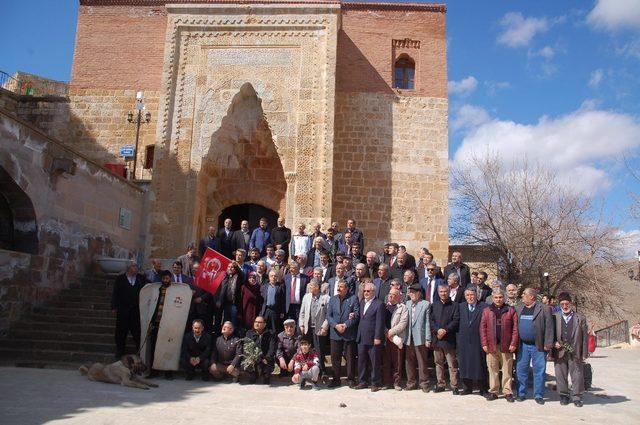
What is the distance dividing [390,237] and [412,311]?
23.1 feet

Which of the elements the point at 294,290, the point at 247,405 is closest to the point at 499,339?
the point at 294,290

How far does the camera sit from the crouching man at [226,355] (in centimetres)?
722

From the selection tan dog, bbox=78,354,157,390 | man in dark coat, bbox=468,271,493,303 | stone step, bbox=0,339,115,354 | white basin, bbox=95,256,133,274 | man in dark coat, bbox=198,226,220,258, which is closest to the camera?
tan dog, bbox=78,354,157,390

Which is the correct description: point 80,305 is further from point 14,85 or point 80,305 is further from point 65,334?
point 14,85

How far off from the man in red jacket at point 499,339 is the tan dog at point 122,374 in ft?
13.9

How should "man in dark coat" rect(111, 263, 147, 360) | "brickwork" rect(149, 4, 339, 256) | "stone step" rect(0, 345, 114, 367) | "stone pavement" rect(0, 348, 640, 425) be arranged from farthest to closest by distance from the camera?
"brickwork" rect(149, 4, 339, 256)
"stone step" rect(0, 345, 114, 367)
"man in dark coat" rect(111, 263, 147, 360)
"stone pavement" rect(0, 348, 640, 425)

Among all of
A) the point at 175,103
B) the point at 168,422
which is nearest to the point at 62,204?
the point at 175,103

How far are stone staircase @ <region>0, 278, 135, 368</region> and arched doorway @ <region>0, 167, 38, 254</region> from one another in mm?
1147

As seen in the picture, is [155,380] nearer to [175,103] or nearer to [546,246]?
[175,103]

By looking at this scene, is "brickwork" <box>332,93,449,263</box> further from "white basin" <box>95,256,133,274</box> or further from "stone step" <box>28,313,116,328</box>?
"stone step" <box>28,313,116,328</box>

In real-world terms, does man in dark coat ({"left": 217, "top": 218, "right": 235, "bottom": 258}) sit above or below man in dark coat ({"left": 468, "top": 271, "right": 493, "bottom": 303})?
Result: above

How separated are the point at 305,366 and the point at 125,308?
294cm

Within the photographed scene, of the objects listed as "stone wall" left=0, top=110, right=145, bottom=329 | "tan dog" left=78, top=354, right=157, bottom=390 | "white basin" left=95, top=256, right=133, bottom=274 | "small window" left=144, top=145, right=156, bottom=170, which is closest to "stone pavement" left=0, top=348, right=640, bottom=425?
"tan dog" left=78, top=354, right=157, bottom=390

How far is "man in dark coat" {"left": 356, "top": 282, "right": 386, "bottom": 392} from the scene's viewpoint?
23.4 feet
